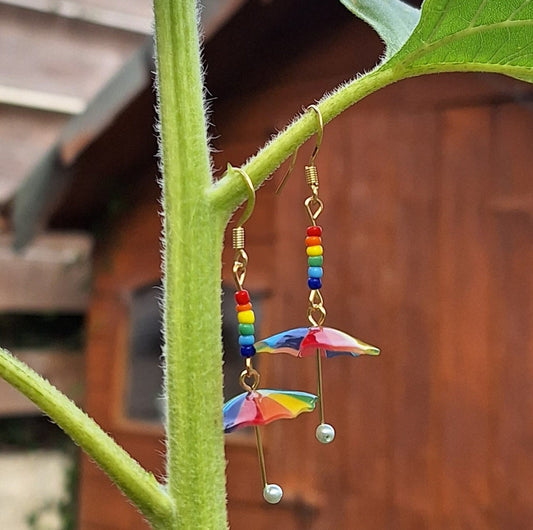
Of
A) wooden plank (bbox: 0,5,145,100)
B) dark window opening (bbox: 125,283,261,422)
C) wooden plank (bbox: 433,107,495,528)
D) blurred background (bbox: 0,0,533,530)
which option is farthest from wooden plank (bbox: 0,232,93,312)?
wooden plank (bbox: 433,107,495,528)

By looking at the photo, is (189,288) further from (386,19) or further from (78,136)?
(78,136)

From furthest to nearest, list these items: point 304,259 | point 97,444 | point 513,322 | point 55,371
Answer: point 55,371 → point 304,259 → point 513,322 → point 97,444

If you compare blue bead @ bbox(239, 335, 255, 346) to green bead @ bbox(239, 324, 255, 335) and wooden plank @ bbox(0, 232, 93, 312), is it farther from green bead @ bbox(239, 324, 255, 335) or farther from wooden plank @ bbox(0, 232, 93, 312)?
wooden plank @ bbox(0, 232, 93, 312)

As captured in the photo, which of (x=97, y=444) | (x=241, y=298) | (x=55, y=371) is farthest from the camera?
(x=55, y=371)

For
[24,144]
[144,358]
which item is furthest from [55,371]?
[24,144]

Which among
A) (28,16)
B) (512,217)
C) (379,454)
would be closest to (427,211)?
(512,217)

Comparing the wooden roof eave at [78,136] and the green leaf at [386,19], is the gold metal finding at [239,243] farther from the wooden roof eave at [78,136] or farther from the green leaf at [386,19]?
the wooden roof eave at [78,136]

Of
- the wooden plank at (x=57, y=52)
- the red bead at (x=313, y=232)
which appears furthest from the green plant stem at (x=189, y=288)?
the wooden plank at (x=57, y=52)
